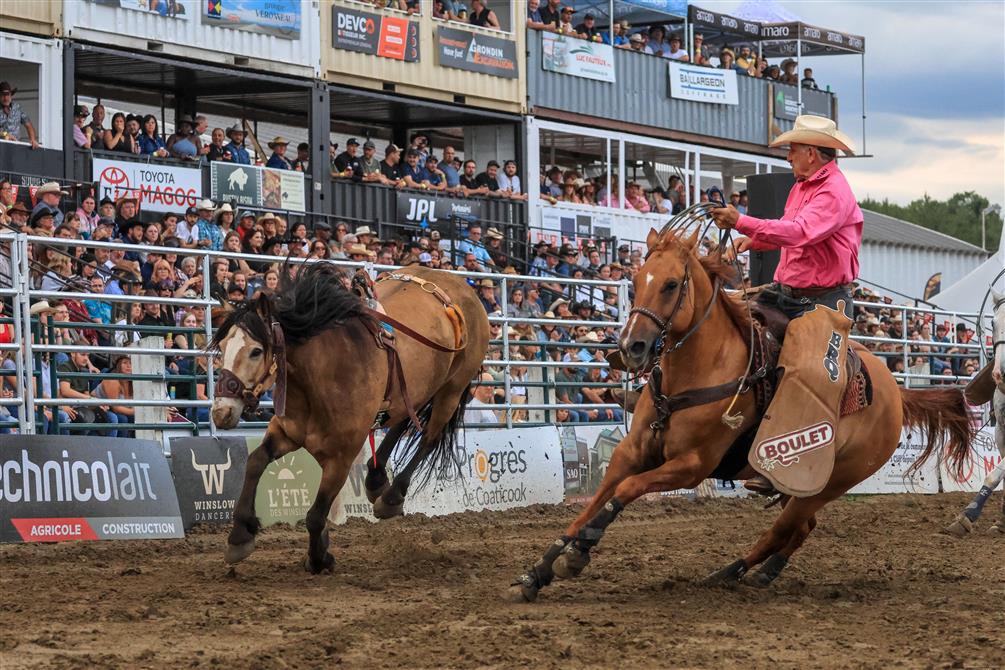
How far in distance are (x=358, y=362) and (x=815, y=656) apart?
382 cm

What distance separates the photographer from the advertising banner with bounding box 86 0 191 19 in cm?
2045

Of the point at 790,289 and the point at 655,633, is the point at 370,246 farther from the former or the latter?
the point at 655,633

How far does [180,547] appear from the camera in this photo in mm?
10188

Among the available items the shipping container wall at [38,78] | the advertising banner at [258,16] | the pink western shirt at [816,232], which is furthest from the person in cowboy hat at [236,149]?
the pink western shirt at [816,232]

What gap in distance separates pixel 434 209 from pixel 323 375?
15.6 meters

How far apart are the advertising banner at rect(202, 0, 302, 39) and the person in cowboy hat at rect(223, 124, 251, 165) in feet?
7.24

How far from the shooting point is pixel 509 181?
25.9 metres

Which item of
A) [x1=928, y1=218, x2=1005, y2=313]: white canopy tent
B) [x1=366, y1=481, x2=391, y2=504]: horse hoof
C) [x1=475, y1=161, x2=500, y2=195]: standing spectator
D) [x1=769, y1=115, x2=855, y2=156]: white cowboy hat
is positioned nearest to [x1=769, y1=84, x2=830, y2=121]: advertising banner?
[x1=928, y1=218, x2=1005, y2=313]: white canopy tent

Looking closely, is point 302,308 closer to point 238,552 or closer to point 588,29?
point 238,552

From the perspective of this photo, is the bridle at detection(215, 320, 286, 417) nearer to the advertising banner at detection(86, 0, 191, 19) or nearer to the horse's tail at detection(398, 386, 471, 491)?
the horse's tail at detection(398, 386, 471, 491)

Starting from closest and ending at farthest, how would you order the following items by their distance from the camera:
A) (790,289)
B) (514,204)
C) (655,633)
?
(655,633)
(790,289)
(514,204)

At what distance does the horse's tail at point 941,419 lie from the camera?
31.3 ft

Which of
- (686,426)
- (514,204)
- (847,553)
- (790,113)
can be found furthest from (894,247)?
(686,426)

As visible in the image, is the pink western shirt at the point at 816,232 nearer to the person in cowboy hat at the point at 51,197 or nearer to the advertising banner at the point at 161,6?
the person in cowboy hat at the point at 51,197
